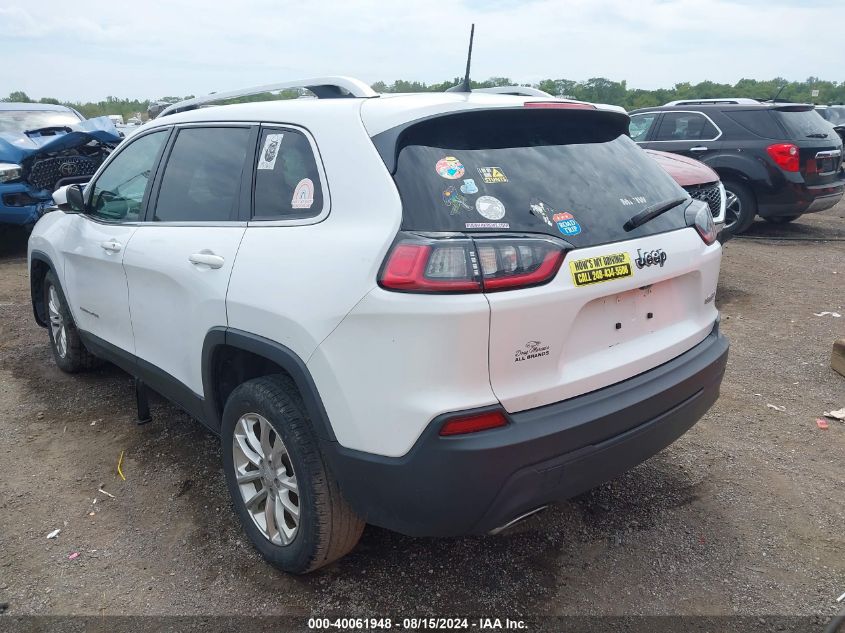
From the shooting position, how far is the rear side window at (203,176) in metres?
2.83

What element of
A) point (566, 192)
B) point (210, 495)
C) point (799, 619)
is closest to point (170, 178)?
point (210, 495)

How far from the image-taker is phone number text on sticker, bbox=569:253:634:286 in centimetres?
216

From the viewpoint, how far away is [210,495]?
10.8 feet

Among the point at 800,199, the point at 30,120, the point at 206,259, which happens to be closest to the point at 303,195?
the point at 206,259

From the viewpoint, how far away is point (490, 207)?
215 cm

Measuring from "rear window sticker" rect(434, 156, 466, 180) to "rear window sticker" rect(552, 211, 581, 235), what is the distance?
343 millimetres

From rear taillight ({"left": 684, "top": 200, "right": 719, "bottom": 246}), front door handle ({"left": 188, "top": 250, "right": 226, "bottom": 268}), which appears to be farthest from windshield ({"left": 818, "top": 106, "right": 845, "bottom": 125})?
front door handle ({"left": 188, "top": 250, "right": 226, "bottom": 268})

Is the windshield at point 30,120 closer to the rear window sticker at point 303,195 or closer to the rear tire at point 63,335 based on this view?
the rear tire at point 63,335

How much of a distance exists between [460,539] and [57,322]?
3412mm

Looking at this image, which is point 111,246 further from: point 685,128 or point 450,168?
point 685,128

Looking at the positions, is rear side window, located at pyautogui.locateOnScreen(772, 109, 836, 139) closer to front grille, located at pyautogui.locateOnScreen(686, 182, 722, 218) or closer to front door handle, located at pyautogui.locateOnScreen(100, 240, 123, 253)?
front grille, located at pyautogui.locateOnScreen(686, 182, 722, 218)

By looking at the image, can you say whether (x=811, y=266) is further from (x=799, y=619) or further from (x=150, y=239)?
(x=150, y=239)

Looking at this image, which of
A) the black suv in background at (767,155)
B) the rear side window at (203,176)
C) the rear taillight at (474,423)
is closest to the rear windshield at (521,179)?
the rear taillight at (474,423)

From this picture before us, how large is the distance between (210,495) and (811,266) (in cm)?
734
